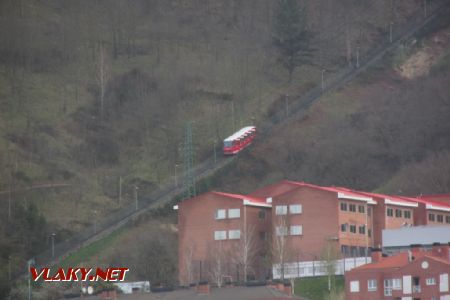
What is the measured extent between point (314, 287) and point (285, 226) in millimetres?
8404

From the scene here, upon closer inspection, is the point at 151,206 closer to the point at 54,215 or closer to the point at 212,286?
the point at 54,215

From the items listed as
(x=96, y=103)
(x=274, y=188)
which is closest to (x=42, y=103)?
(x=96, y=103)

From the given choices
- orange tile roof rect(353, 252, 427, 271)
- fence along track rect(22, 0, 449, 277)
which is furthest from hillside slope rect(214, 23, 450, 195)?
orange tile roof rect(353, 252, 427, 271)

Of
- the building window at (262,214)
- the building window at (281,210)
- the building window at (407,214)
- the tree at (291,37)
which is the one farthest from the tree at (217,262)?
the tree at (291,37)

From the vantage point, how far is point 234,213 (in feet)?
442

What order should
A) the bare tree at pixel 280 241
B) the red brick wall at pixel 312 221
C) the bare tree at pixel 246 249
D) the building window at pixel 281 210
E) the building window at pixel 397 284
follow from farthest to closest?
Result: the building window at pixel 281 210 → the red brick wall at pixel 312 221 → the bare tree at pixel 246 249 → the bare tree at pixel 280 241 → the building window at pixel 397 284

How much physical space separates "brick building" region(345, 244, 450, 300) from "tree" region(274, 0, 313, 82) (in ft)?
221

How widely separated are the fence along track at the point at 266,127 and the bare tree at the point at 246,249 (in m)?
16.5

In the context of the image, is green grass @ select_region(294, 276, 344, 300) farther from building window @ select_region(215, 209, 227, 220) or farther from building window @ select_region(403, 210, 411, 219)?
building window @ select_region(403, 210, 411, 219)

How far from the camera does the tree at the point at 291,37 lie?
18538 centimetres

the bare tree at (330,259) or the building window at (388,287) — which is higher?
the bare tree at (330,259)

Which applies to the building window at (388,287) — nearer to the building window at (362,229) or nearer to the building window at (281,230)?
the building window at (281,230)

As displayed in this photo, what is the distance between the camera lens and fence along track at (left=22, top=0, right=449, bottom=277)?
489 ft

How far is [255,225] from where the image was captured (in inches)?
5310
